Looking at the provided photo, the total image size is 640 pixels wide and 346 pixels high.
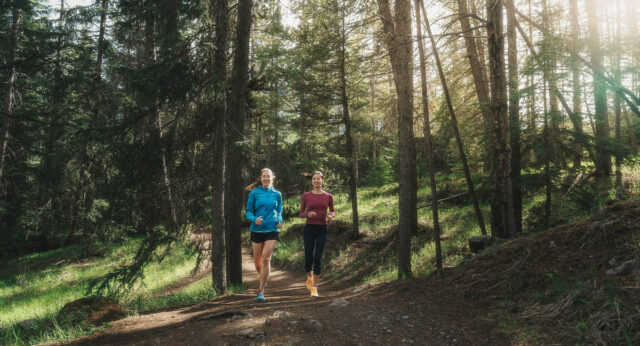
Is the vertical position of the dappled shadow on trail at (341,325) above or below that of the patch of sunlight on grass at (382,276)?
above

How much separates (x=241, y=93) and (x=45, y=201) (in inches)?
568

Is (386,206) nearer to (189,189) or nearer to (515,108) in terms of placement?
(515,108)

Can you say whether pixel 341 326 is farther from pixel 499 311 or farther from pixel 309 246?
pixel 309 246

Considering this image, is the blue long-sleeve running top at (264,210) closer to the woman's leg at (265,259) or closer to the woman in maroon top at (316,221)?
the woman's leg at (265,259)

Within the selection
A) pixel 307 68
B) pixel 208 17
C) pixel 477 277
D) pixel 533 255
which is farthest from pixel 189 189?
pixel 307 68

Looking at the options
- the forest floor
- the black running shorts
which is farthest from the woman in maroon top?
the forest floor

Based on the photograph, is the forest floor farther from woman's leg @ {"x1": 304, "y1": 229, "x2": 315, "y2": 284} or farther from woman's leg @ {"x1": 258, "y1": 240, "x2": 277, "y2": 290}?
woman's leg @ {"x1": 304, "y1": 229, "x2": 315, "y2": 284}

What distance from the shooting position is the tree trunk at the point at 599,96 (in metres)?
6.92

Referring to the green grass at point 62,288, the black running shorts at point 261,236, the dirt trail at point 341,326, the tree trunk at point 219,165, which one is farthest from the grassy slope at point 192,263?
the black running shorts at point 261,236

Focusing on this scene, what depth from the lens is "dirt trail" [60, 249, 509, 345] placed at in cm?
346

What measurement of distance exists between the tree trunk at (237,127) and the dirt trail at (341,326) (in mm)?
3861

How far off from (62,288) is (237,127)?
10.8 meters

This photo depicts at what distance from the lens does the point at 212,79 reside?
7.16m

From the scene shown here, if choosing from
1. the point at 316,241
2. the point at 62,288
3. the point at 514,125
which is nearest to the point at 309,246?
the point at 316,241
